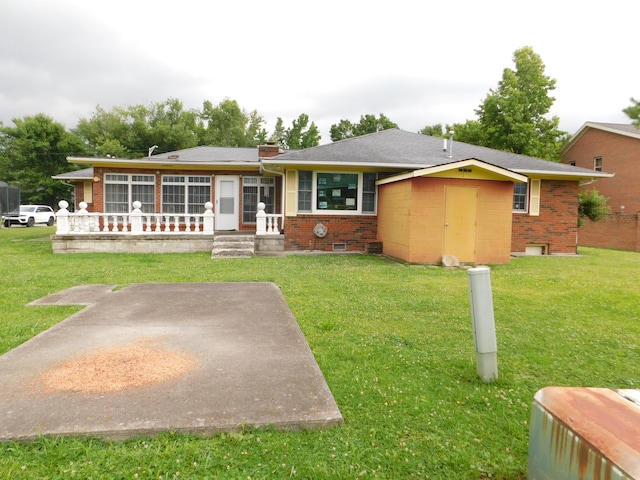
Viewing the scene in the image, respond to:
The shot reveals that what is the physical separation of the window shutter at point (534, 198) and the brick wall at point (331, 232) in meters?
5.76

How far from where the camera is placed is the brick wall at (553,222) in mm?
14508

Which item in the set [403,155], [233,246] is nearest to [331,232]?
[233,246]

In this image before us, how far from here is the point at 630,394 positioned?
72.1 inches

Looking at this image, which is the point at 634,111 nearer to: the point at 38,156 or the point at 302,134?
the point at 302,134

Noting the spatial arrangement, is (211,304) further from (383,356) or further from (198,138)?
(198,138)

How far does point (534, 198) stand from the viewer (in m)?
14.5

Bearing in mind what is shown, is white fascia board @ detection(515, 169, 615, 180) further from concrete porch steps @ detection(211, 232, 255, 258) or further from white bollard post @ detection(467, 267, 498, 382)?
white bollard post @ detection(467, 267, 498, 382)

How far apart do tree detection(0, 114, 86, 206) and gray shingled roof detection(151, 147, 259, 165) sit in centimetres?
3037

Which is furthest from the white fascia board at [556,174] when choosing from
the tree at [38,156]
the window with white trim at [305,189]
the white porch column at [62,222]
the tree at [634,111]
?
the tree at [38,156]

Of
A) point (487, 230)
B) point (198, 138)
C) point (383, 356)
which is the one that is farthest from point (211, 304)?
point (198, 138)

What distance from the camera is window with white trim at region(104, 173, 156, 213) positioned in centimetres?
1575

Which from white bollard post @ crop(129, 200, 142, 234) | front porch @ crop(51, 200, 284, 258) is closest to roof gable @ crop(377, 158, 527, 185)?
front porch @ crop(51, 200, 284, 258)

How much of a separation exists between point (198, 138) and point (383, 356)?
4654cm

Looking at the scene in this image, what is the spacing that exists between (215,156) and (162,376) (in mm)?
15007
